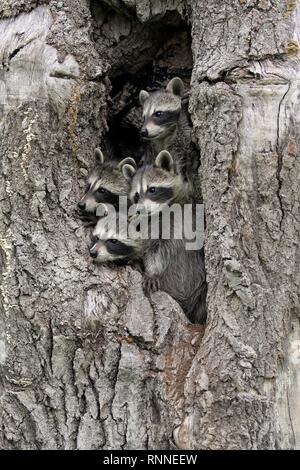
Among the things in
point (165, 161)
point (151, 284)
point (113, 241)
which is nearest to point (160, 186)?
point (165, 161)

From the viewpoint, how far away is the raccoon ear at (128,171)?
4.78 m

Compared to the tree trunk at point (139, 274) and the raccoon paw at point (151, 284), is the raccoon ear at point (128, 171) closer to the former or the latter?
the tree trunk at point (139, 274)

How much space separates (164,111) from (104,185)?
0.65m

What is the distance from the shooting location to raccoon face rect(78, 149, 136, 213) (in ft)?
14.2

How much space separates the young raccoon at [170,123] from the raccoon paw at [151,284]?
838 mm

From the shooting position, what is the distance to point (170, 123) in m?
4.83

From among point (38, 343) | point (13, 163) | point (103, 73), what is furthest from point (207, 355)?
point (103, 73)

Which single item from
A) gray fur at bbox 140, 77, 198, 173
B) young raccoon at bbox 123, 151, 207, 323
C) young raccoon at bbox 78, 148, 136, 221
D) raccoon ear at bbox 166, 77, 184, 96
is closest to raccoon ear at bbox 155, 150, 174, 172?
young raccoon at bbox 123, 151, 207, 323

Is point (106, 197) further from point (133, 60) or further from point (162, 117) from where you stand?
point (133, 60)

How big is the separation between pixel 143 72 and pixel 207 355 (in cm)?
240

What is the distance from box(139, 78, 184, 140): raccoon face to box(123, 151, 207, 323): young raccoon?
24cm

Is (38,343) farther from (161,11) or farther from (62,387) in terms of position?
(161,11)

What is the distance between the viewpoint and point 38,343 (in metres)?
3.88

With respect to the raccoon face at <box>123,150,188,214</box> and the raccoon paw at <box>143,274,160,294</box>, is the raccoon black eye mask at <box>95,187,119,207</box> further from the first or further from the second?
the raccoon paw at <box>143,274,160,294</box>
